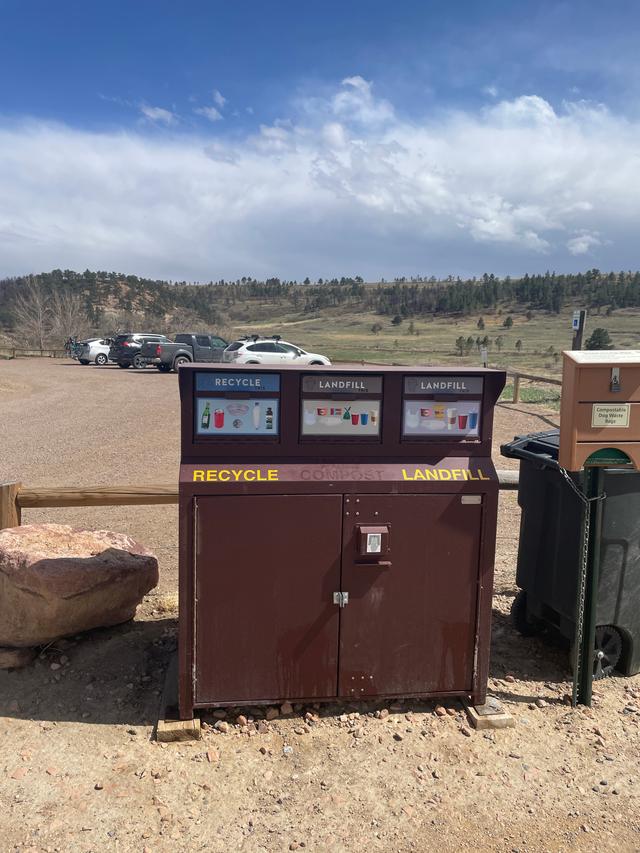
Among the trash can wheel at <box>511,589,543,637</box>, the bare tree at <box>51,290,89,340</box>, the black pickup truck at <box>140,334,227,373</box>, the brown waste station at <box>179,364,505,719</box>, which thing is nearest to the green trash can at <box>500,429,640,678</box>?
the trash can wheel at <box>511,589,543,637</box>

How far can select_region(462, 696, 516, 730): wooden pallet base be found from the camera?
11.2ft

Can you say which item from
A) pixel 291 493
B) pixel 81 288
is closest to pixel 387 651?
pixel 291 493

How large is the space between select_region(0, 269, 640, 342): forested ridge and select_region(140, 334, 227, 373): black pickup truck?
27823mm

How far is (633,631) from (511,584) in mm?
1406

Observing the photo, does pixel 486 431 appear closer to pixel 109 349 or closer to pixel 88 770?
pixel 88 770

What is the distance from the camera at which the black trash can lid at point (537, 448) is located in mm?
3913

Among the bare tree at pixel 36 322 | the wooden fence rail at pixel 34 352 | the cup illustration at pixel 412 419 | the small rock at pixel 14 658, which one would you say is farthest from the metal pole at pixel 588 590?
the bare tree at pixel 36 322

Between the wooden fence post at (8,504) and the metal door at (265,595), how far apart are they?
180 cm

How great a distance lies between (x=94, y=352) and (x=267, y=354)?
45.6 feet

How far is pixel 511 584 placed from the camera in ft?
17.1

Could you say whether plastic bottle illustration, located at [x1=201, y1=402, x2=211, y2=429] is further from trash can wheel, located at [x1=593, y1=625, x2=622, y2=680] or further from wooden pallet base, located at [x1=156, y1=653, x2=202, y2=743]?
trash can wheel, located at [x1=593, y1=625, x2=622, y2=680]

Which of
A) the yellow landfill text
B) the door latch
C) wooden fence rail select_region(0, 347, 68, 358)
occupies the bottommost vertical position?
wooden fence rail select_region(0, 347, 68, 358)

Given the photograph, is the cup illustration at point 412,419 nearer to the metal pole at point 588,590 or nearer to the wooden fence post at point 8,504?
the metal pole at point 588,590

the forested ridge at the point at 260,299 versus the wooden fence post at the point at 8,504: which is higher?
the forested ridge at the point at 260,299
